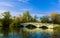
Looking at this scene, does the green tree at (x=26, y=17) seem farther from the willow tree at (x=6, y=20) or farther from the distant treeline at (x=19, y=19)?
the willow tree at (x=6, y=20)

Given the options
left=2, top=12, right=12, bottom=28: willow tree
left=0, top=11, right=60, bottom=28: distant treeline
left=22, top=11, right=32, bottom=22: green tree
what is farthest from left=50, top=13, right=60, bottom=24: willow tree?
left=2, top=12, right=12, bottom=28: willow tree

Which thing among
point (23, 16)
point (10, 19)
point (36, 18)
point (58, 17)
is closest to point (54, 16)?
point (58, 17)

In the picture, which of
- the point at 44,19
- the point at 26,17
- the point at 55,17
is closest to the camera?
the point at 55,17

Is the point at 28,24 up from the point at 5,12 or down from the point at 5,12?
down

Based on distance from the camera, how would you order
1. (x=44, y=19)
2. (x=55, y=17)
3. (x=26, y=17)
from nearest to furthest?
(x=55, y=17)
(x=44, y=19)
(x=26, y=17)

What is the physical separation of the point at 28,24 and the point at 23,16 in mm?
2224

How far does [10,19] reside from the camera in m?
41.8

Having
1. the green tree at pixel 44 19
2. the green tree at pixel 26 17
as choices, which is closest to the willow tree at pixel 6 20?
the green tree at pixel 26 17

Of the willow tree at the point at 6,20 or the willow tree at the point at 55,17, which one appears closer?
the willow tree at the point at 55,17

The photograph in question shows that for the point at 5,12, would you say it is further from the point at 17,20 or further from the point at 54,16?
the point at 54,16

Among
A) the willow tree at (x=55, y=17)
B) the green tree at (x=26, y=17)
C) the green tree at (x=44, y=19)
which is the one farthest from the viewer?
the green tree at (x=26, y=17)

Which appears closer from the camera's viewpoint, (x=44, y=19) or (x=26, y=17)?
(x=44, y=19)

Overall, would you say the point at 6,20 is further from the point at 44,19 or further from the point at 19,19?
the point at 44,19

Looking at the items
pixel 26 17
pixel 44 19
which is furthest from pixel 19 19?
pixel 44 19
